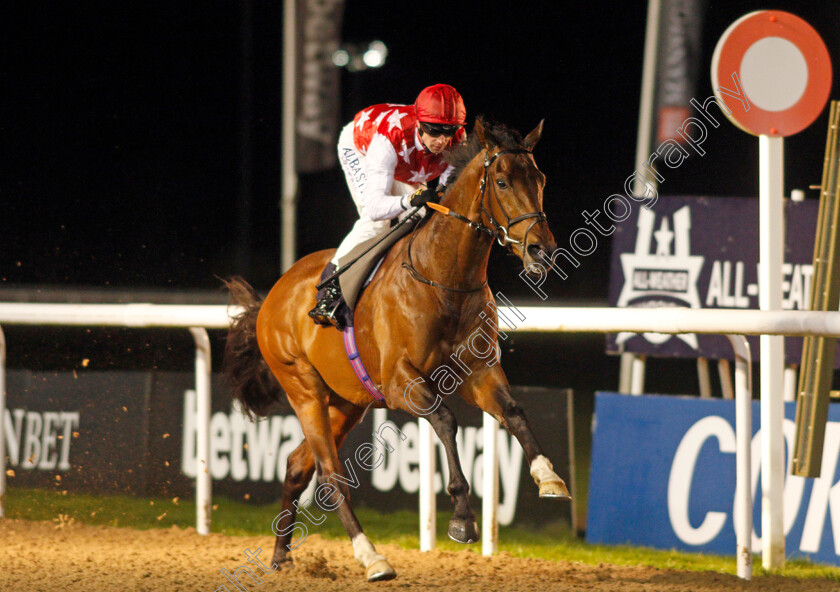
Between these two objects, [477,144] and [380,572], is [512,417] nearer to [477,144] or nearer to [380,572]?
[380,572]

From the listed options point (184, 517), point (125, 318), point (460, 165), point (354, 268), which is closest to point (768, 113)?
point (460, 165)

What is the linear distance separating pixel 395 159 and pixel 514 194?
0.67 meters

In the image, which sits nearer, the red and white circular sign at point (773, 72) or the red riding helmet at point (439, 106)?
the red riding helmet at point (439, 106)

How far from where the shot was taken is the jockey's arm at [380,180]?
12.8 feet

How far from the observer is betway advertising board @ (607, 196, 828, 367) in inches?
206

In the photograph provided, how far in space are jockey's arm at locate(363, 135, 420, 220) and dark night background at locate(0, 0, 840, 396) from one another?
406 inches

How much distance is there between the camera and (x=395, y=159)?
3.97 m

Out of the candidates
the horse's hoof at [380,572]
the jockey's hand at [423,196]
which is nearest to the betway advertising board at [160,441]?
the horse's hoof at [380,572]

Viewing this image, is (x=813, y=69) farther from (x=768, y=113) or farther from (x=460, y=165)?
(x=460, y=165)

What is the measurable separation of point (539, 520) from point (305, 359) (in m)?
1.43

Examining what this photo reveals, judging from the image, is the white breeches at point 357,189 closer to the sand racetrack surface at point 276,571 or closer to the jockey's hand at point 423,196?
the jockey's hand at point 423,196

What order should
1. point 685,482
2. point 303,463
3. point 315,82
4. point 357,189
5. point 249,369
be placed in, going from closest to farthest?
point 357,189 < point 303,463 < point 685,482 < point 249,369 < point 315,82

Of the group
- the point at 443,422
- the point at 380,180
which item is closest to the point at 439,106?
the point at 380,180

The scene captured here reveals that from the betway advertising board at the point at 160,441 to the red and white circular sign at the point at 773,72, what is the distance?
1.96 metres
